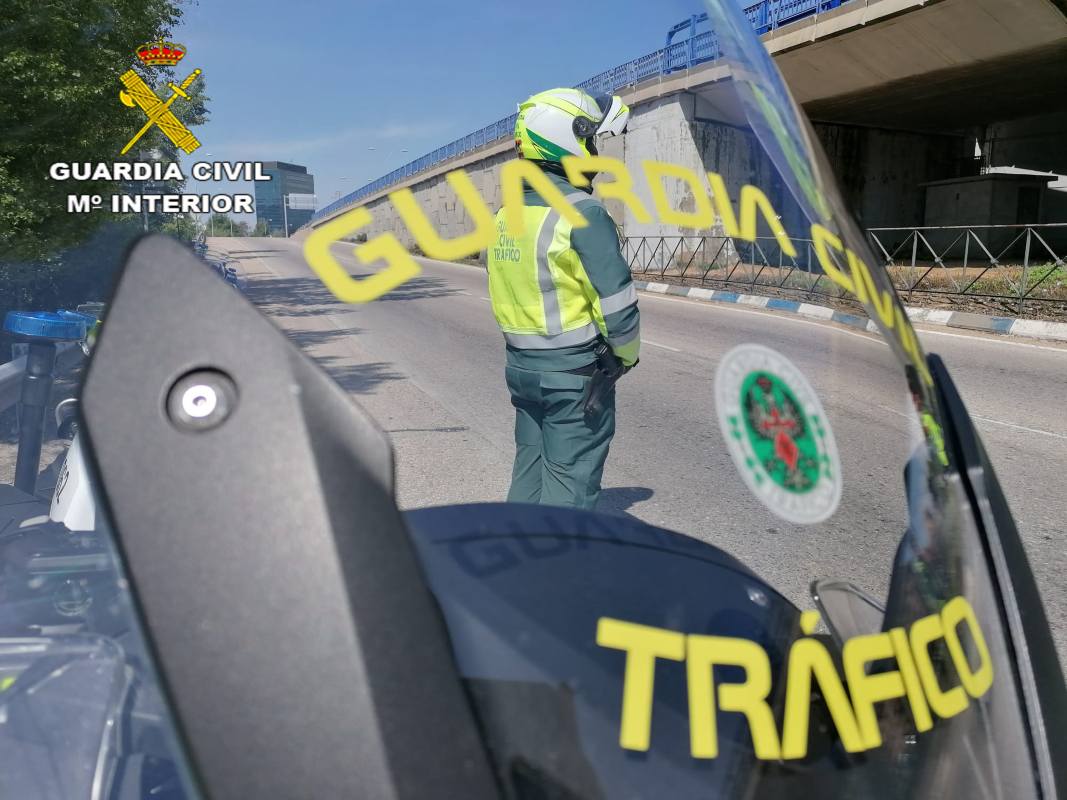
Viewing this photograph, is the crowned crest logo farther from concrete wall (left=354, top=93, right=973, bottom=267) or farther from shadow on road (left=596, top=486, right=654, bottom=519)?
shadow on road (left=596, top=486, right=654, bottom=519)

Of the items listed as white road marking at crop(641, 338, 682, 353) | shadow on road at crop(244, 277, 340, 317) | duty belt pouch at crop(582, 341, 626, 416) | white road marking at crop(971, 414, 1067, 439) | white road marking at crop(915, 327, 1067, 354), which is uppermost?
shadow on road at crop(244, 277, 340, 317)

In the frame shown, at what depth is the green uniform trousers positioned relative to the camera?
33.3 inches

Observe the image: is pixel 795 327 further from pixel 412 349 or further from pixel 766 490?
pixel 412 349

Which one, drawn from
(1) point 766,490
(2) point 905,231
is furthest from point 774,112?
(2) point 905,231

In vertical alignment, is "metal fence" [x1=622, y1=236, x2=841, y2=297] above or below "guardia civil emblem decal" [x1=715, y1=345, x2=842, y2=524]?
above

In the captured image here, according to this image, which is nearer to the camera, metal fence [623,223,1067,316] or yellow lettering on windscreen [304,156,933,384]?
yellow lettering on windscreen [304,156,933,384]

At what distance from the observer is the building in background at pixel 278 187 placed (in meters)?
0.70

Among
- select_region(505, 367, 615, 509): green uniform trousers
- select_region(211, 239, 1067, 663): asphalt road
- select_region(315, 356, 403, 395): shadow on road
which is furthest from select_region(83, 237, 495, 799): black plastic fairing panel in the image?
select_region(505, 367, 615, 509): green uniform trousers

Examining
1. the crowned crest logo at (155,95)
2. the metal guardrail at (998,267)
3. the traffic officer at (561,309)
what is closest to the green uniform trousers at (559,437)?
the traffic officer at (561,309)

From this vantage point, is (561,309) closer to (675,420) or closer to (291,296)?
(675,420)

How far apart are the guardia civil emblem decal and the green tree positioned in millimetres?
507

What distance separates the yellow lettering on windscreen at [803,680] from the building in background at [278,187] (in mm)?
418

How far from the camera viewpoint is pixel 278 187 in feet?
2.45

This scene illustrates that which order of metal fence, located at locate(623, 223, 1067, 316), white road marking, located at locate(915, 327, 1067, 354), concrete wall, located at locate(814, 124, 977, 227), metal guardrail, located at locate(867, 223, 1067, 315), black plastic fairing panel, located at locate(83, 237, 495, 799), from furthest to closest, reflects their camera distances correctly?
concrete wall, located at locate(814, 124, 977, 227) → metal guardrail, located at locate(867, 223, 1067, 315) → metal fence, located at locate(623, 223, 1067, 316) → white road marking, located at locate(915, 327, 1067, 354) → black plastic fairing panel, located at locate(83, 237, 495, 799)
